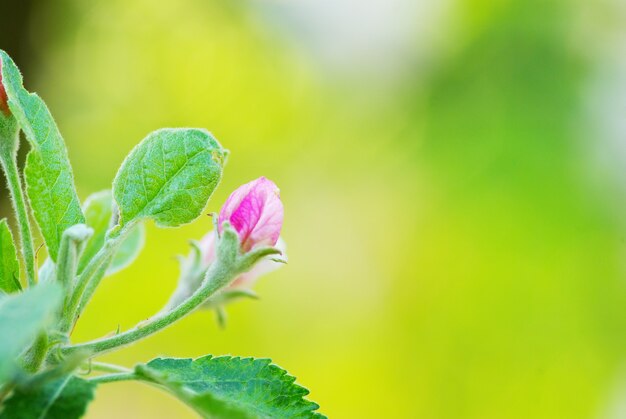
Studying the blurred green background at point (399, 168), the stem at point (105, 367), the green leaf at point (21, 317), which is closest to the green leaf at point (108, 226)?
the stem at point (105, 367)

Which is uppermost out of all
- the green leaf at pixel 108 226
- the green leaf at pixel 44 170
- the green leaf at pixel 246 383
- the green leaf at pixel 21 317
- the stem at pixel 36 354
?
the green leaf at pixel 108 226

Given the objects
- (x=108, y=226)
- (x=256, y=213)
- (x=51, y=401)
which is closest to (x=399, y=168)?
(x=108, y=226)

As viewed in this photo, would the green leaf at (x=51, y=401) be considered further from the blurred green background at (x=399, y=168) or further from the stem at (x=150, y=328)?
the blurred green background at (x=399, y=168)

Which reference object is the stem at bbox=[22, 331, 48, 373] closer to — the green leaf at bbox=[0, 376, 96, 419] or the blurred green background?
the green leaf at bbox=[0, 376, 96, 419]

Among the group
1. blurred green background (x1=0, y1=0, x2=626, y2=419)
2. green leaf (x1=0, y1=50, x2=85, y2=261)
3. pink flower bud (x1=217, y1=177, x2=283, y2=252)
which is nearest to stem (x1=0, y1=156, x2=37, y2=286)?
green leaf (x1=0, y1=50, x2=85, y2=261)

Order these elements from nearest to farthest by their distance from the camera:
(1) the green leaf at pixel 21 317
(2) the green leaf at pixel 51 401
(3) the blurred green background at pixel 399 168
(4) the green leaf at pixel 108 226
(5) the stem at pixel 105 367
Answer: (1) the green leaf at pixel 21 317
(2) the green leaf at pixel 51 401
(5) the stem at pixel 105 367
(4) the green leaf at pixel 108 226
(3) the blurred green background at pixel 399 168

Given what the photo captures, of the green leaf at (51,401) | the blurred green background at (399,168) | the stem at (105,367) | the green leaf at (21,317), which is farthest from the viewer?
the blurred green background at (399,168)

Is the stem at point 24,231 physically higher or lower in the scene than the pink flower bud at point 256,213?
lower

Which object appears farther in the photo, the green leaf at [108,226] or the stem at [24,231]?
the green leaf at [108,226]
